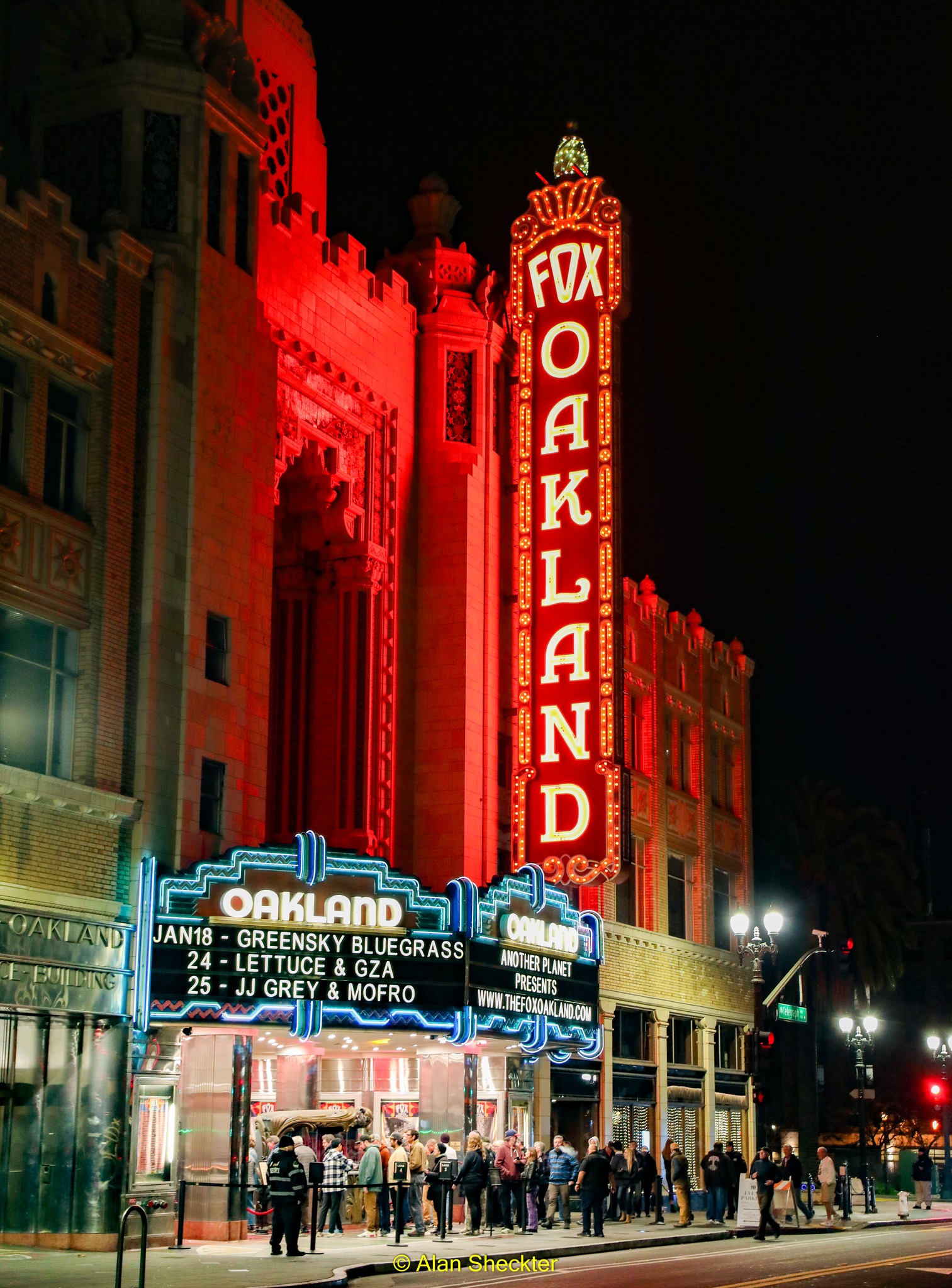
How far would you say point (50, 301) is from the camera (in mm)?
27750

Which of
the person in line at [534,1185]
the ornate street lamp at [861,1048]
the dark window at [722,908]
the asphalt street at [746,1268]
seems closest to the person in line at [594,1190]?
the person in line at [534,1185]

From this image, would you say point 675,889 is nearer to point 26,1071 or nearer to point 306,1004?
point 306,1004

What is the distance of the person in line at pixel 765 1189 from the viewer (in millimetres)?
31906

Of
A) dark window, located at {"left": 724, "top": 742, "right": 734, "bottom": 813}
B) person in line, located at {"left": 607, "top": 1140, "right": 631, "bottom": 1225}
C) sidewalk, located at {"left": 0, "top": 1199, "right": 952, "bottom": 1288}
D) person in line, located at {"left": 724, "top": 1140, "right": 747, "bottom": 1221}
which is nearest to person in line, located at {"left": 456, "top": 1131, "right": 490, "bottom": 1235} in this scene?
sidewalk, located at {"left": 0, "top": 1199, "right": 952, "bottom": 1288}

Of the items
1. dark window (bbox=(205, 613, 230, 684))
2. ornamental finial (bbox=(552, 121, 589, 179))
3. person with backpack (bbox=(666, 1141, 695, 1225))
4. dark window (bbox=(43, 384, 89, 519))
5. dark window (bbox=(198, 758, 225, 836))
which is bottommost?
person with backpack (bbox=(666, 1141, 695, 1225))

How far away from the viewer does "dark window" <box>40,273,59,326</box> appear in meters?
27.6

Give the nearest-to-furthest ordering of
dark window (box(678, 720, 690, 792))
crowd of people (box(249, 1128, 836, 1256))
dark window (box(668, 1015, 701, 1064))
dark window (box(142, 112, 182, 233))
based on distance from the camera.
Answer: crowd of people (box(249, 1128, 836, 1256))
dark window (box(142, 112, 182, 233))
dark window (box(668, 1015, 701, 1064))
dark window (box(678, 720, 690, 792))

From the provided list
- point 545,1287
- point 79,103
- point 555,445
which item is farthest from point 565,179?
point 545,1287

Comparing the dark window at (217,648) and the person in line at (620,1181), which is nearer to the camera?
the dark window at (217,648)

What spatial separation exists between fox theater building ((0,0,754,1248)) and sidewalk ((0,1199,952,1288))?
171cm

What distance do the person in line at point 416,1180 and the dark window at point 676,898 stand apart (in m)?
18.2

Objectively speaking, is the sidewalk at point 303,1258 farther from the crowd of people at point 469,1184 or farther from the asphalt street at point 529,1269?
the crowd of people at point 469,1184

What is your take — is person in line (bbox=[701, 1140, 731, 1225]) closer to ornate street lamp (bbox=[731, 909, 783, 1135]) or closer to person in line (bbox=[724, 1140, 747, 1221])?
person in line (bbox=[724, 1140, 747, 1221])

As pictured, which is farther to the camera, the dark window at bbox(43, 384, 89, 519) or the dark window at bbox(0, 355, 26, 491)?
the dark window at bbox(43, 384, 89, 519)
